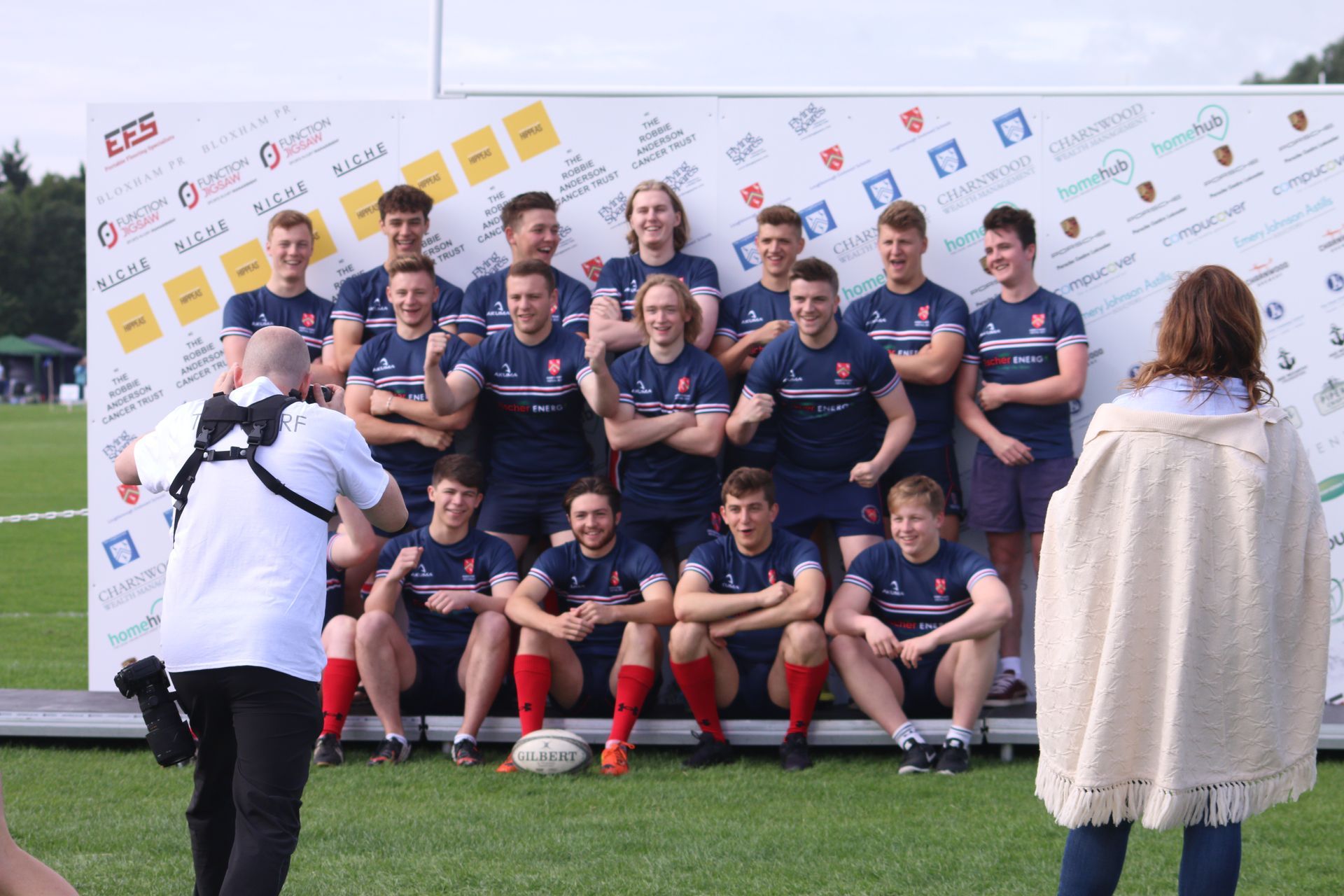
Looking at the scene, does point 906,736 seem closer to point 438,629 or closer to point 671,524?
point 671,524

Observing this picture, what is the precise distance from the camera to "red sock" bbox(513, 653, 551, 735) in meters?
5.62

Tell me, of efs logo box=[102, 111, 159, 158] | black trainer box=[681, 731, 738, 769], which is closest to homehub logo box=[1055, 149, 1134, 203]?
black trainer box=[681, 731, 738, 769]

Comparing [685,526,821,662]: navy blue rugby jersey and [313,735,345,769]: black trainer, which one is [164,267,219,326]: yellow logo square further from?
[685,526,821,662]: navy blue rugby jersey

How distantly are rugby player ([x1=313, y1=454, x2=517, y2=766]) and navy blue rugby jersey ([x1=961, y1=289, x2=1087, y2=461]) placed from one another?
242cm

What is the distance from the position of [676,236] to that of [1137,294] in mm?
2271

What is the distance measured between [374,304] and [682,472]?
179 centimetres

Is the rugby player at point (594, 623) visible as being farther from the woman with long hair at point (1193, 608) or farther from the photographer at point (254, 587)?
the woman with long hair at point (1193, 608)

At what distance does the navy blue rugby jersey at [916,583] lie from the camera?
5688mm

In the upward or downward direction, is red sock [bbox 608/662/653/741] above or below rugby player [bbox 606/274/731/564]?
below

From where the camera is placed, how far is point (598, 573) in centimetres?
Result: 586

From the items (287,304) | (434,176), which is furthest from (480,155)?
(287,304)

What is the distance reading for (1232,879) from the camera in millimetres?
2822

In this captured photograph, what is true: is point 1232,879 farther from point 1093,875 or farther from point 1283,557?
point 1283,557

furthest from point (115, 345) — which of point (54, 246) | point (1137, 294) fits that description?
point (54, 246)
